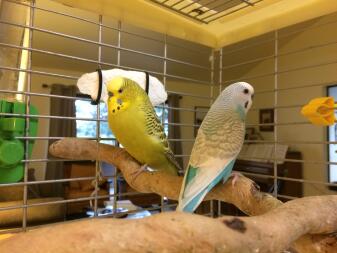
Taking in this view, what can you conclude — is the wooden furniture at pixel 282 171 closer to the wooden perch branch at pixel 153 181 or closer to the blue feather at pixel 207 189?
the wooden perch branch at pixel 153 181

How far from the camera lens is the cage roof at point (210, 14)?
0.62m

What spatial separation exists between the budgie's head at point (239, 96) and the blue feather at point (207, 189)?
0.14 metres

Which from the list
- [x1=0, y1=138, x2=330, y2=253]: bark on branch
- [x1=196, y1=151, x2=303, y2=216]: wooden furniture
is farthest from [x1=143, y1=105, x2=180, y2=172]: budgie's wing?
[x1=196, y1=151, x2=303, y2=216]: wooden furniture

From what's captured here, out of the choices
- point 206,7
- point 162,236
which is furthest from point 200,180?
point 206,7

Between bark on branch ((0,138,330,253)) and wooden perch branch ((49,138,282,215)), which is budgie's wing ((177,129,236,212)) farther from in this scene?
bark on branch ((0,138,330,253))

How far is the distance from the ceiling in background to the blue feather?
0.38 metres

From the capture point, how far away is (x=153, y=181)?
59cm

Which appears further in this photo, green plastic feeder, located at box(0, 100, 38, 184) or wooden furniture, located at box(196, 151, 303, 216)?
wooden furniture, located at box(196, 151, 303, 216)

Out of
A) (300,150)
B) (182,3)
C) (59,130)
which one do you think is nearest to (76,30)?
(59,130)

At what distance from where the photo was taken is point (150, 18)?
692 millimetres

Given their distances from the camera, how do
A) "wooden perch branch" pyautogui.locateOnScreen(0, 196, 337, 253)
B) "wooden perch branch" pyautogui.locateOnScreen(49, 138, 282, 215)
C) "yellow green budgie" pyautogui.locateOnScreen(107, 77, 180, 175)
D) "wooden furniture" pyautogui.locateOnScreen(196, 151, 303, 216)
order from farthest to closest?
"wooden furniture" pyautogui.locateOnScreen(196, 151, 303, 216)
"yellow green budgie" pyautogui.locateOnScreen(107, 77, 180, 175)
"wooden perch branch" pyautogui.locateOnScreen(49, 138, 282, 215)
"wooden perch branch" pyautogui.locateOnScreen(0, 196, 337, 253)

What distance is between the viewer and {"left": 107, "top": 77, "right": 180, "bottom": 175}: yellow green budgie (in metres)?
0.57

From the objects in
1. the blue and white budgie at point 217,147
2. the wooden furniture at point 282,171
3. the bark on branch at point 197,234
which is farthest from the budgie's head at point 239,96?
the wooden furniture at point 282,171

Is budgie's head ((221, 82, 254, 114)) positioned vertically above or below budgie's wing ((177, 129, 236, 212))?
above
